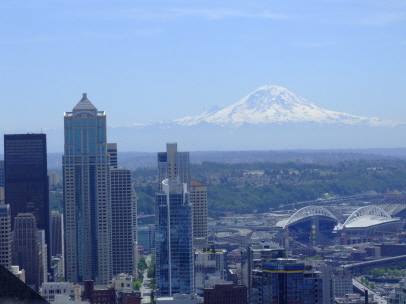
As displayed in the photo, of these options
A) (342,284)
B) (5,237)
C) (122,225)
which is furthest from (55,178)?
(342,284)

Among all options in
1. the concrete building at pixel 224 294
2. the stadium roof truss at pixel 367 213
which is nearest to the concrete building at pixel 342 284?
the concrete building at pixel 224 294

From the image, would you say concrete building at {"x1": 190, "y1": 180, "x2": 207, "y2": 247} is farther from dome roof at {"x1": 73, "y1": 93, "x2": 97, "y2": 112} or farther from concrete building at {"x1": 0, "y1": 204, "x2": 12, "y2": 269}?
concrete building at {"x1": 0, "y1": 204, "x2": 12, "y2": 269}

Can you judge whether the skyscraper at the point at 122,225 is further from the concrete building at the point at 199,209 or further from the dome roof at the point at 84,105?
the dome roof at the point at 84,105

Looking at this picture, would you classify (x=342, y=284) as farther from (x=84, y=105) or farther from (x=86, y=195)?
(x=84, y=105)

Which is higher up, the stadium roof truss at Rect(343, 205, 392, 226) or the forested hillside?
the forested hillside

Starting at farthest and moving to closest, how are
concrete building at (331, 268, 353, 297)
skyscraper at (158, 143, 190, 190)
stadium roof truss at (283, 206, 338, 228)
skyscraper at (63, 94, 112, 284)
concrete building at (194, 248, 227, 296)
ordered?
stadium roof truss at (283, 206, 338, 228), skyscraper at (158, 143, 190, 190), skyscraper at (63, 94, 112, 284), concrete building at (331, 268, 353, 297), concrete building at (194, 248, 227, 296)

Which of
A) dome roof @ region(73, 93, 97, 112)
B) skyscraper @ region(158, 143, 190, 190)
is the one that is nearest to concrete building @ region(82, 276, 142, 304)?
skyscraper @ region(158, 143, 190, 190)

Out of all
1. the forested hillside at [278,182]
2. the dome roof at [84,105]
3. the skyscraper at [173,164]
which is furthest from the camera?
the forested hillside at [278,182]
